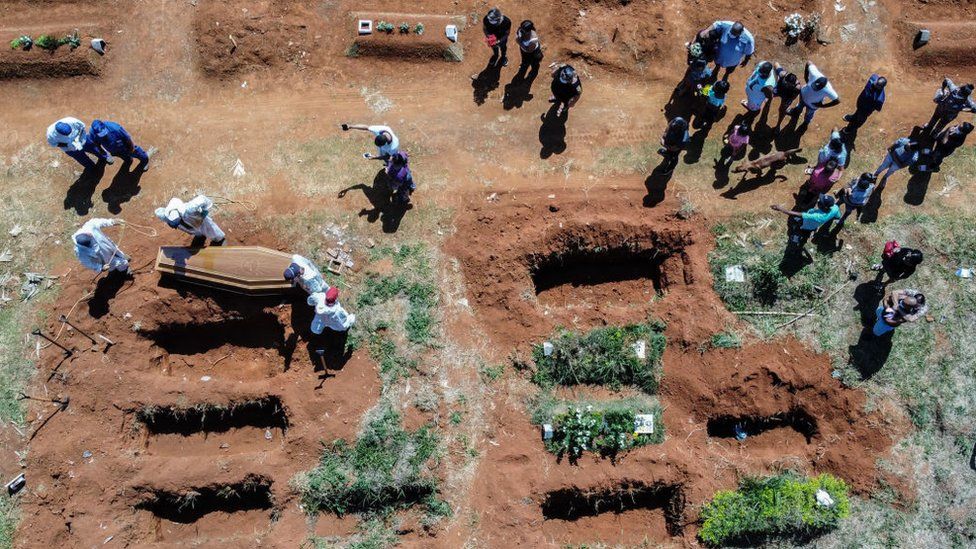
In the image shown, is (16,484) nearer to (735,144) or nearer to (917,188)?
(735,144)

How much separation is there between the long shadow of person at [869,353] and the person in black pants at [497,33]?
9.75 metres

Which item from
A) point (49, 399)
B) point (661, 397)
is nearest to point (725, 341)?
point (661, 397)

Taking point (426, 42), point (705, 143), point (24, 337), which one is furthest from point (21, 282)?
point (705, 143)

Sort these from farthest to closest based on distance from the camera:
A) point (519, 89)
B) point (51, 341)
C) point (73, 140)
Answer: point (519, 89) → point (51, 341) → point (73, 140)

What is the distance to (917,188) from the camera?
13258mm

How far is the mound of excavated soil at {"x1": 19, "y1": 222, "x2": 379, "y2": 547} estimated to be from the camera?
11.7m

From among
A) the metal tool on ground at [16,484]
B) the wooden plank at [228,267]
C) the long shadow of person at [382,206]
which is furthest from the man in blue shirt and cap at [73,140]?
the metal tool on ground at [16,484]

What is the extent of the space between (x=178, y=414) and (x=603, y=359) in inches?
341

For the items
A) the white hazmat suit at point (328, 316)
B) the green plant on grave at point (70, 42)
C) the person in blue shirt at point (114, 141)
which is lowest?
the white hazmat suit at point (328, 316)

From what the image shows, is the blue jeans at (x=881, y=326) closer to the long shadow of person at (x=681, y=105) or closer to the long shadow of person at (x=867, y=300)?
the long shadow of person at (x=867, y=300)

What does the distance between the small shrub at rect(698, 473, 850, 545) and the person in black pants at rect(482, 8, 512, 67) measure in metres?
10.4

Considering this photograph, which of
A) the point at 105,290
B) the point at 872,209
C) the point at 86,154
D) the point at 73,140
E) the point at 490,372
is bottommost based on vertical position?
the point at 105,290

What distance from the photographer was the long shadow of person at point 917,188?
1320cm

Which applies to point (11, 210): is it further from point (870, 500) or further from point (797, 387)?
point (870, 500)
